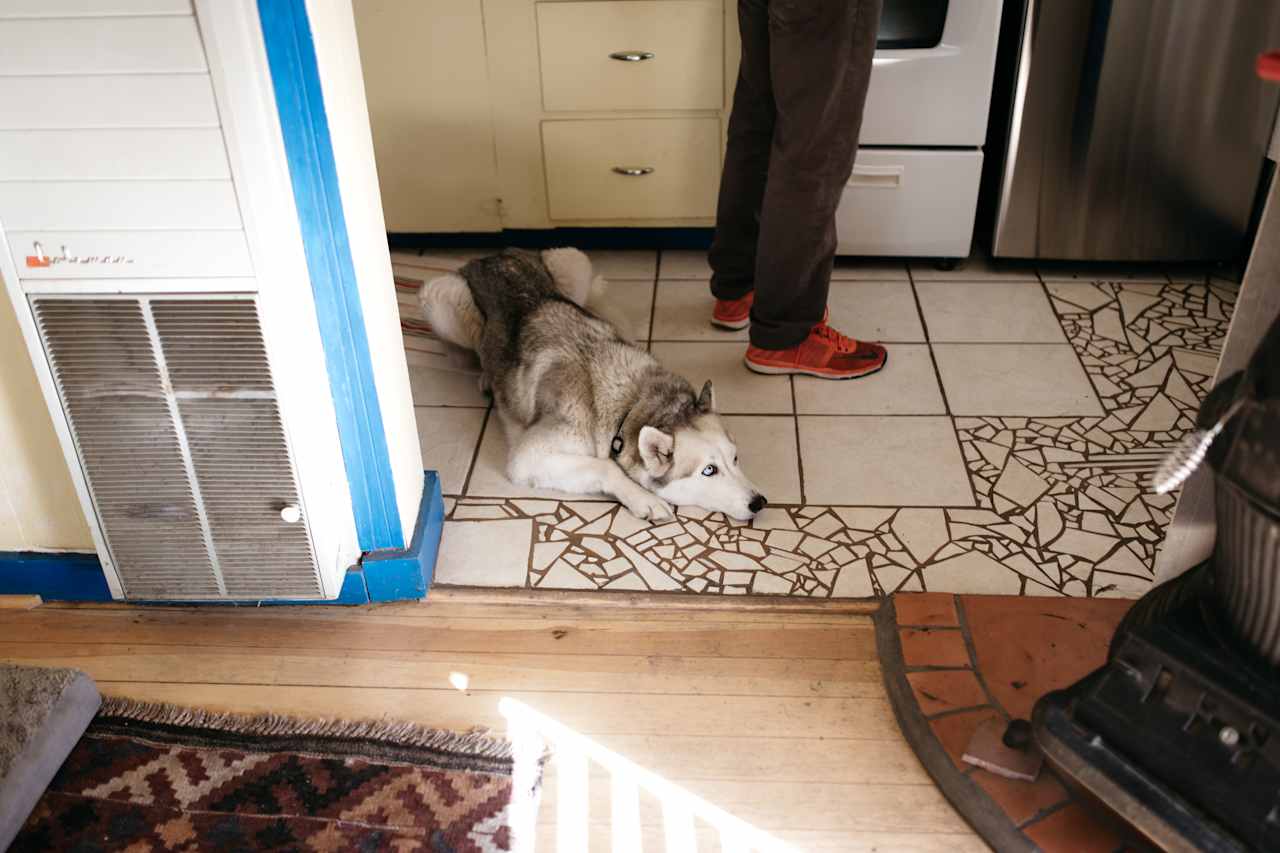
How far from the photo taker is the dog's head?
2391 mm

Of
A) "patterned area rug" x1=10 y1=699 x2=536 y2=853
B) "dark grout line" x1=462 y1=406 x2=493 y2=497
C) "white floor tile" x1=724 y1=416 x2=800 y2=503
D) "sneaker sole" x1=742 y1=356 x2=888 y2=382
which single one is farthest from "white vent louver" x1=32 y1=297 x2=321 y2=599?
"sneaker sole" x1=742 y1=356 x2=888 y2=382

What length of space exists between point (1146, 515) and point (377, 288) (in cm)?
178

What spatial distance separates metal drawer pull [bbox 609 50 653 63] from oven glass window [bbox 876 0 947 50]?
2.36ft

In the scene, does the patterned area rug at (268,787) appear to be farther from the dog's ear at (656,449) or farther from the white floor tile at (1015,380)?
the white floor tile at (1015,380)

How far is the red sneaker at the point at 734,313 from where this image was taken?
10.6 ft

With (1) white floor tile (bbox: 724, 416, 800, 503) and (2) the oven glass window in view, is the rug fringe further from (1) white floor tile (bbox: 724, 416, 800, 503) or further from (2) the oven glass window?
(2) the oven glass window

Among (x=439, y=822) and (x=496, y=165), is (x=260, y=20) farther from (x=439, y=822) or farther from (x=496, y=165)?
(x=496, y=165)

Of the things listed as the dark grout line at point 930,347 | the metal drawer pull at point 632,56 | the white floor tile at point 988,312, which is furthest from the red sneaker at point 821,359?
the metal drawer pull at point 632,56

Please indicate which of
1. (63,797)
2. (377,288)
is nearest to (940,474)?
(377,288)

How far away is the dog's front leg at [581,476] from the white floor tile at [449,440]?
173 millimetres

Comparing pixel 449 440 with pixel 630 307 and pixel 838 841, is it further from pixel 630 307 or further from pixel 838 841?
pixel 838 841

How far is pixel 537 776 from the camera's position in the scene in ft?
5.98

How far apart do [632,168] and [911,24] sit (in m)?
0.98

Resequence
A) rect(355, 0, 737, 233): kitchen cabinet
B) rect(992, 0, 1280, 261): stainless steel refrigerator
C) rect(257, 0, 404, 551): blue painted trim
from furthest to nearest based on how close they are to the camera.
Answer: rect(355, 0, 737, 233): kitchen cabinet
rect(992, 0, 1280, 261): stainless steel refrigerator
rect(257, 0, 404, 551): blue painted trim
